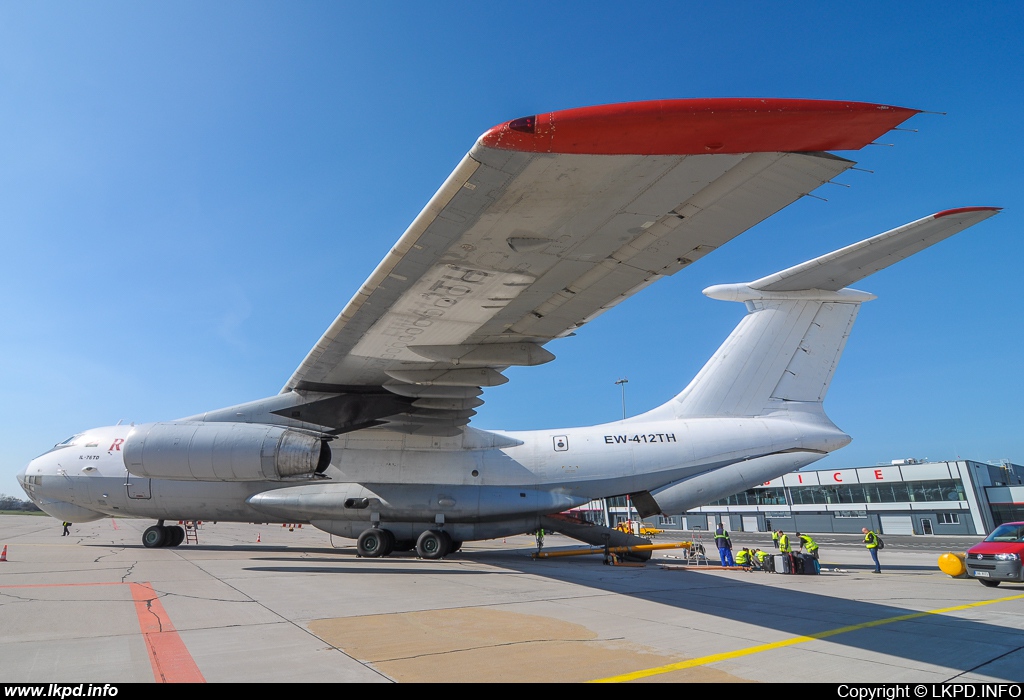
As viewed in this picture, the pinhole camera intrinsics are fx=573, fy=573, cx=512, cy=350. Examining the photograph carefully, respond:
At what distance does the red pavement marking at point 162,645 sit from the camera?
3.69m

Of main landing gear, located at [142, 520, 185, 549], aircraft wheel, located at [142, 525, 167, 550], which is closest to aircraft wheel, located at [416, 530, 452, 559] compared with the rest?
main landing gear, located at [142, 520, 185, 549]

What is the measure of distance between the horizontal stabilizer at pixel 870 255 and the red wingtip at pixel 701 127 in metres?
3.78

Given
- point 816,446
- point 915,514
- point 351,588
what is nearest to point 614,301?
point 351,588

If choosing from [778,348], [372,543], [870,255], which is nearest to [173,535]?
[372,543]

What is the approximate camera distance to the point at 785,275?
13109mm

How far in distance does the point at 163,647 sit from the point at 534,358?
6169mm

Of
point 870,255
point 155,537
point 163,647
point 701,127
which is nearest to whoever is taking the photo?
point 701,127

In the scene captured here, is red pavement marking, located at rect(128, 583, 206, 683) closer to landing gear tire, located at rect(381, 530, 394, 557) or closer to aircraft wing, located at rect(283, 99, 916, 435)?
aircraft wing, located at rect(283, 99, 916, 435)

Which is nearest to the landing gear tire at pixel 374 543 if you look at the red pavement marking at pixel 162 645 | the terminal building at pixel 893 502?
the red pavement marking at pixel 162 645

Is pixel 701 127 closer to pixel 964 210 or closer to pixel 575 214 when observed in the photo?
pixel 575 214

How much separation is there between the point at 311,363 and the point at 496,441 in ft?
18.0

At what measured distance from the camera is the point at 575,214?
18.1 ft

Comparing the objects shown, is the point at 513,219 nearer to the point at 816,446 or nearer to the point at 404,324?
the point at 404,324
